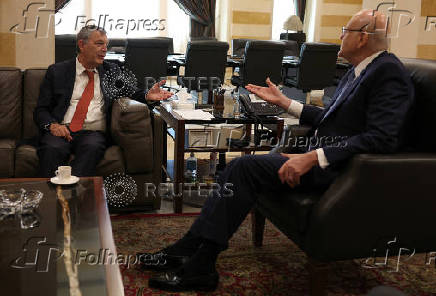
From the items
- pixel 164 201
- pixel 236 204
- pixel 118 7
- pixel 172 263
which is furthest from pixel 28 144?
pixel 118 7

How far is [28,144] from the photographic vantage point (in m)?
3.01

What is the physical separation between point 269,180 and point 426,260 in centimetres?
95

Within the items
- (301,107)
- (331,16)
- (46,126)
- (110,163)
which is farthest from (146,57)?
(331,16)

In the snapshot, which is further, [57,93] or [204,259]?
[57,93]

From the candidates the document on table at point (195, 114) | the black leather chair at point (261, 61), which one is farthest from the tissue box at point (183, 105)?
the black leather chair at point (261, 61)

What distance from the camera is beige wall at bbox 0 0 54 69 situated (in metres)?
3.74

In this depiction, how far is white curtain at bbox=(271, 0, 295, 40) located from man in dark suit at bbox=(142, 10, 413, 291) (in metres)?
7.46

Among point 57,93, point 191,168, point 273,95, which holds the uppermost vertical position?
point 273,95

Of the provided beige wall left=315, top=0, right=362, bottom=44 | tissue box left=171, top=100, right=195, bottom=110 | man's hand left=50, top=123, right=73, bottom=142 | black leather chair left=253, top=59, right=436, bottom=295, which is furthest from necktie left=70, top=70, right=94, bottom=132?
beige wall left=315, top=0, right=362, bottom=44

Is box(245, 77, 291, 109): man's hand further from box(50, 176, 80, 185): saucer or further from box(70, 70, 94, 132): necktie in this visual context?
box(70, 70, 94, 132): necktie

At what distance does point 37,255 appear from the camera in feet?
5.07

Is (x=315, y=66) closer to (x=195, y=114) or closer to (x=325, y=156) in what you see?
(x=195, y=114)

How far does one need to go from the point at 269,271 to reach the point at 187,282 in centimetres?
44

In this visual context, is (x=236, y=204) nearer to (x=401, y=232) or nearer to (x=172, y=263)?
(x=172, y=263)
